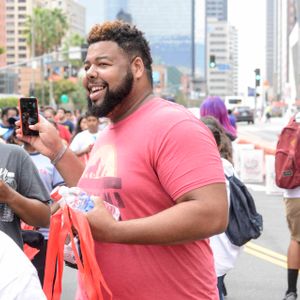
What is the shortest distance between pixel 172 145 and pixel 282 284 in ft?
18.8

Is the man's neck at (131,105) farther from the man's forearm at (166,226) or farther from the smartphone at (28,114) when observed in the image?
the smartphone at (28,114)

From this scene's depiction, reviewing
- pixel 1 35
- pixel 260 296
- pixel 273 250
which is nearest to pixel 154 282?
pixel 260 296

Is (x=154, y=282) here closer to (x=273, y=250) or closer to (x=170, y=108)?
(x=170, y=108)

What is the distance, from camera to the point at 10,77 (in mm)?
135250

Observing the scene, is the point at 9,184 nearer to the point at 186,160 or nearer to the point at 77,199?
the point at 77,199

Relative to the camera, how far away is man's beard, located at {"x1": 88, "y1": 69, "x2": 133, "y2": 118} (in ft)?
9.61

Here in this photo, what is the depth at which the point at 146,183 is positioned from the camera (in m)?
2.87

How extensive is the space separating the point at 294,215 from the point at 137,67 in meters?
4.37

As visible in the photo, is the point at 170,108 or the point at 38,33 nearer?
the point at 170,108

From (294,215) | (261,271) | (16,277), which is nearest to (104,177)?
(16,277)

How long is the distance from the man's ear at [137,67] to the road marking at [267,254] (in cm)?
650

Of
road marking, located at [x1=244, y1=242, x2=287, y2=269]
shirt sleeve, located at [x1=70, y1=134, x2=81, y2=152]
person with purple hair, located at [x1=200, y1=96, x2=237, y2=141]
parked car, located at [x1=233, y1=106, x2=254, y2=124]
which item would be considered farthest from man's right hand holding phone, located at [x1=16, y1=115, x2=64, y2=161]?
parked car, located at [x1=233, y1=106, x2=254, y2=124]

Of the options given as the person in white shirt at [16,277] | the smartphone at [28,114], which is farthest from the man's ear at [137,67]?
the person in white shirt at [16,277]

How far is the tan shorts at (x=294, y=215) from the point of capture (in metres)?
7.01
